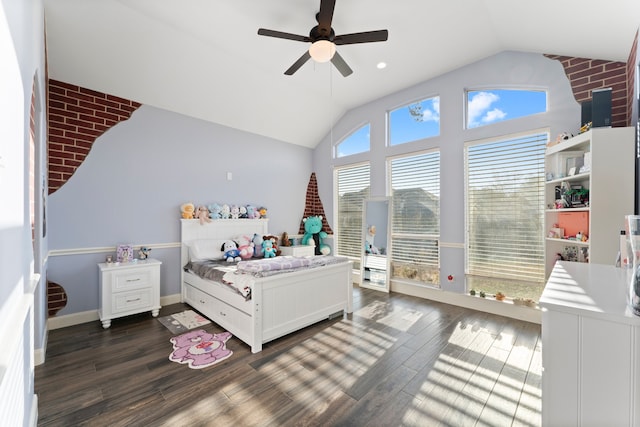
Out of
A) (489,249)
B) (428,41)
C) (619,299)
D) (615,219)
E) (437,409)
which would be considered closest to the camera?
(619,299)

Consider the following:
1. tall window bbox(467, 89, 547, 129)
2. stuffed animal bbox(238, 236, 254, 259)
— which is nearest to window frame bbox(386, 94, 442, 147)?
tall window bbox(467, 89, 547, 129)

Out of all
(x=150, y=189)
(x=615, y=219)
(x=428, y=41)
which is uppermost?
(x=428, y=41)

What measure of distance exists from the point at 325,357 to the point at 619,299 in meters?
2.00

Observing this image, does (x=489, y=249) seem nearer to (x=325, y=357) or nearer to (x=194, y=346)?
(x=325, y=357)

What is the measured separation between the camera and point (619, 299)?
1051 millimetres

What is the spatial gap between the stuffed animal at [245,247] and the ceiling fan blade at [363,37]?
9.56 feet

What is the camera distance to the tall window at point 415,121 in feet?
13.7

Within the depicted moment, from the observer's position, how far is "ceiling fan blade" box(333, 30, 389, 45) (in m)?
2.32

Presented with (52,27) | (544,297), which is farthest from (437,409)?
→ (52,27)

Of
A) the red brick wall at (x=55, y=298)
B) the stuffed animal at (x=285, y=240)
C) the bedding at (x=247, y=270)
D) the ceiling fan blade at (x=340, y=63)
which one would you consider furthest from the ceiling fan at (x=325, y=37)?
the red brick wall at (x=55, y=298)

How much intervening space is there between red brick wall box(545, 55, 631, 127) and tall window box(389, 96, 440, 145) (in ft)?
4.69

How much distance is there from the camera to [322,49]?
2484mm

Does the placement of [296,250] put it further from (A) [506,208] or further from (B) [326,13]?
(B) [326,13]

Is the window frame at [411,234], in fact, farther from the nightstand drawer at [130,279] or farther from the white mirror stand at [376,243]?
the nightstand drawer at [130,279]
